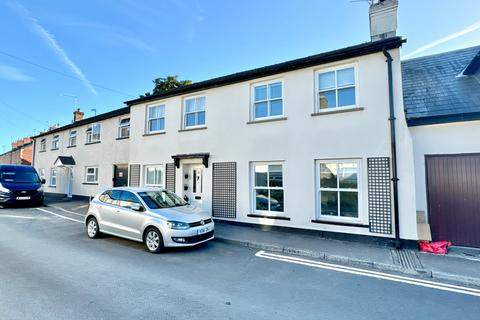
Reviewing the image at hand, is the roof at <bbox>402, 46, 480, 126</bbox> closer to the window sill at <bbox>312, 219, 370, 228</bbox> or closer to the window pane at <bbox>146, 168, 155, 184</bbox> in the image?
the window sill at <bbox>312, 219, 370, 228</bbox>

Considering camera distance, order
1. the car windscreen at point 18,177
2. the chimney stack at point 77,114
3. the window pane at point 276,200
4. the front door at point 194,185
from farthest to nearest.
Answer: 1. the chimney stack at point 77,114
2. the car windscreen at point 18,177
3. the front door at point 194,185
4. the window pane at point 276,200

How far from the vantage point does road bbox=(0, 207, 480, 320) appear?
12.4ft

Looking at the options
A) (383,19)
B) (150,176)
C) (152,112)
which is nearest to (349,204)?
(383,19)

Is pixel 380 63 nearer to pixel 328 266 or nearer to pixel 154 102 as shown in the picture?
pixel 328 266

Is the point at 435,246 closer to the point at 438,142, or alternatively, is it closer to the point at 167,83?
the point at 438,142

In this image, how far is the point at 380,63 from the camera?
304 inches

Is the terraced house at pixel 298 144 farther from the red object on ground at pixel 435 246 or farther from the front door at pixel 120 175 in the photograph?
the front door at pixel 120 175

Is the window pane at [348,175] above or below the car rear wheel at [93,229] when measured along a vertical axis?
above

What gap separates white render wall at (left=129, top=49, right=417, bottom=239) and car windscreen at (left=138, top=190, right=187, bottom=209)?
2.55m

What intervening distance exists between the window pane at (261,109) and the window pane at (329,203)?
3.49m

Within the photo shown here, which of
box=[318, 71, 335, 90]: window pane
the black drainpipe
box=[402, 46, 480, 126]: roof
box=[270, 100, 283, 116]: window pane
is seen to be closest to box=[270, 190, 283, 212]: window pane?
box=[270, 100, 283, 116]: window pane

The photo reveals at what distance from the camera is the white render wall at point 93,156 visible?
51.5 ft

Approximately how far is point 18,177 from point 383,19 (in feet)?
63.2

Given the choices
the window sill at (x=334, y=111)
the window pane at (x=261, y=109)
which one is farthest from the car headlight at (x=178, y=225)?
the window sill at (x=334, y=111)
